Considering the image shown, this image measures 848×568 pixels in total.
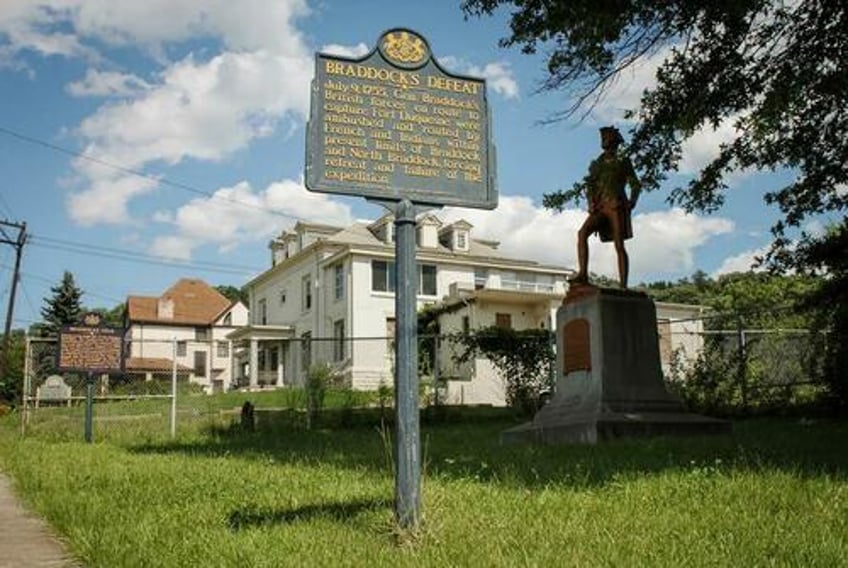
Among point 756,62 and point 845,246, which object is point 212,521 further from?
point 845,246

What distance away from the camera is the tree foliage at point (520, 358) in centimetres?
2014

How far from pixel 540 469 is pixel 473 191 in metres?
3.14

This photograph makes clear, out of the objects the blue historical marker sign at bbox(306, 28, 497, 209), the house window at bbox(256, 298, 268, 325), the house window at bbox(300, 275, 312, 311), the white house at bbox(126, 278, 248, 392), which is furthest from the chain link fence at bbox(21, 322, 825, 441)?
the white house at bbox(126, 278, 248, 392)

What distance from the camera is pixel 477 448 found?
1089 centimetres

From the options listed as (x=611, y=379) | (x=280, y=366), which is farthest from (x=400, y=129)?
(x=280, y=366)

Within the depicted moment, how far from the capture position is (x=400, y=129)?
5.50 m

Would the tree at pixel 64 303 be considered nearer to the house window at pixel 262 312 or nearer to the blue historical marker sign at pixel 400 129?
the house window at pixel 262 312

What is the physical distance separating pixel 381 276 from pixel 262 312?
1351cm

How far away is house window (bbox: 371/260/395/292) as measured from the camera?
4278cm

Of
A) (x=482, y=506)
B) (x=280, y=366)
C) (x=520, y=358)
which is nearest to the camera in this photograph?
(x=482, y=506)

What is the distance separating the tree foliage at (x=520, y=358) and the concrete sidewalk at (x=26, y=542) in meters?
14.0

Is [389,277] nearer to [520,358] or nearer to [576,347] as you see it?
[520,358]

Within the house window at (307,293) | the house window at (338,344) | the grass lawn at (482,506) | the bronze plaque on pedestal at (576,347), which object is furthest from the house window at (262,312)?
the grass lawn at (482,506)

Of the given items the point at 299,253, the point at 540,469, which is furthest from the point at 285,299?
the point at 540,469
